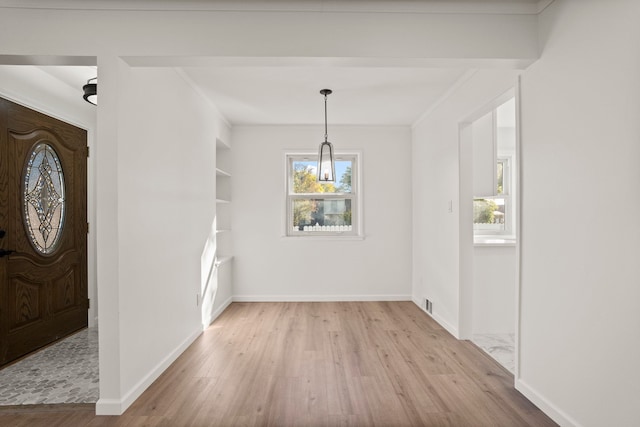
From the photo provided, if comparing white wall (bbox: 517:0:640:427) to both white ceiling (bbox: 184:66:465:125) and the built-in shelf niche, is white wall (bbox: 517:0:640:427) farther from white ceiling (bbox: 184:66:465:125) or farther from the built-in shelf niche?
the built-in shelf niche

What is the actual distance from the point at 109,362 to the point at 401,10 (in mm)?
2671

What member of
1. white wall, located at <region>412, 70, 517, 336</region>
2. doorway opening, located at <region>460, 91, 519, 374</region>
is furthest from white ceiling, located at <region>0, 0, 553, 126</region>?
doorway opening, located at <region>460, 91, 519, 374</region>

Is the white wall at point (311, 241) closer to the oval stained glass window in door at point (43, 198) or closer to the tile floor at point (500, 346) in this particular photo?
the tile floor at point (500, 346)

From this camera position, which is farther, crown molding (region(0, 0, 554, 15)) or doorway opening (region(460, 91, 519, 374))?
doorway opening (region(460, 91, 519, 374))

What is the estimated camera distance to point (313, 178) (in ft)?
17.2

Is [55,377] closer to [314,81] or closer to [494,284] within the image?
[314,81]

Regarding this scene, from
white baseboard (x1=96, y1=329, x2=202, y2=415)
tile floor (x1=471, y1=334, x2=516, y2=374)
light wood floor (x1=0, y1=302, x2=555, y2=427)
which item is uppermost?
white baseboard (x1=96, y1=329, x2=202, y2=415)

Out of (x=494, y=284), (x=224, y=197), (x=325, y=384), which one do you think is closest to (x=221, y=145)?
(x=224, y=197)

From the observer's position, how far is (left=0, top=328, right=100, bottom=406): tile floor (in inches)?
94.0

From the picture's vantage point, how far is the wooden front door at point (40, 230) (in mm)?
2930

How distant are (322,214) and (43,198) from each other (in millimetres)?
3166

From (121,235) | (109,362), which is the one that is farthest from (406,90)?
(109,362)

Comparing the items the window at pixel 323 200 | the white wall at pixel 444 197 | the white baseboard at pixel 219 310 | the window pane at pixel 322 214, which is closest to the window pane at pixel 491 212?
the white wall at pixel 444 197

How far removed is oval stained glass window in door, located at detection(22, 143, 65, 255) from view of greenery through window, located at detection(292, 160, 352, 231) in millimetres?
2720
